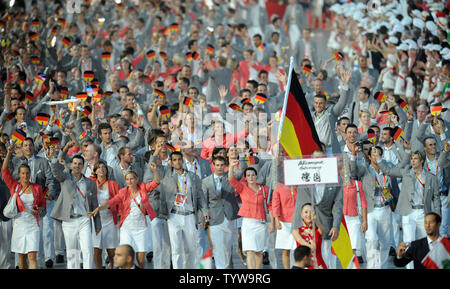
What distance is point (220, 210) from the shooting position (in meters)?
11.1

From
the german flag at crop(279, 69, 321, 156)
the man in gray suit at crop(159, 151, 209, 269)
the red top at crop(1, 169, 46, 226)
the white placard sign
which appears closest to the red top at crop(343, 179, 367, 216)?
the german flag at crop(279, 69, 321, 156)

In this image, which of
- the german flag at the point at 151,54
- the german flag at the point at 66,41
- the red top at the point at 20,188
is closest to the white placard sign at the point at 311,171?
the red top at the point at 20,188

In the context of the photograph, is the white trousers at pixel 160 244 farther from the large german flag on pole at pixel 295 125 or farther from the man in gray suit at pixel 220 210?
the large german flag on pole at pixel 295 125

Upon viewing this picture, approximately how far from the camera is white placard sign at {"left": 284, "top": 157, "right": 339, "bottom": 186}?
28.8 feet

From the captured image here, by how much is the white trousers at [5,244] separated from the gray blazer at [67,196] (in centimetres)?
77

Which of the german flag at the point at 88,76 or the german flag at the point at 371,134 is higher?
the german flag at the point at 88,76

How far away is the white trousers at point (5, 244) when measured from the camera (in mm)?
11125

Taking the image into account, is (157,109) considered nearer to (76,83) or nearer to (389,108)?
(76,83)

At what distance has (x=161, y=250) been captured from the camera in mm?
11242

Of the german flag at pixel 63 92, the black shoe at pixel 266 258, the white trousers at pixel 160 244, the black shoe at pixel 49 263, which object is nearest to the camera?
the white trousers at pixel 160 244

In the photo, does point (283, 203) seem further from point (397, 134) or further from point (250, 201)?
point (397, 134)

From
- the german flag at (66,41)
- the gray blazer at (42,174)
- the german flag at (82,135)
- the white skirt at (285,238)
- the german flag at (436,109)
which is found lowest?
the white skirt at (285,238)
